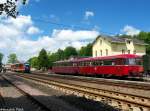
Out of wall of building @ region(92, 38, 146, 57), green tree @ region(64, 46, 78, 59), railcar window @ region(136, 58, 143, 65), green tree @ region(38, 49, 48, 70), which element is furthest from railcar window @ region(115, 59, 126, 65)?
green tree @ region(64, 46, 78, 59)

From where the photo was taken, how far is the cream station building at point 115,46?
3046 inches

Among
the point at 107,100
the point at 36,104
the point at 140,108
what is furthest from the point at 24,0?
the point at 140,108

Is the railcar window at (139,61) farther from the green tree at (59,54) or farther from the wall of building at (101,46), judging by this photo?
the green tree at (59,54)

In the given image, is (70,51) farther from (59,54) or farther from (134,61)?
(134,61)

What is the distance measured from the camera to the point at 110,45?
77.0 m

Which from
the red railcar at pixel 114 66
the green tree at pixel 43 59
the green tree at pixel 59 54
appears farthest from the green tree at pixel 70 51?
the red railcar at pixel 114 66

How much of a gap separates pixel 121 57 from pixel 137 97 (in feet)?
67.3

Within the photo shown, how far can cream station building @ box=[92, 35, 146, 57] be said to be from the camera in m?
77.4

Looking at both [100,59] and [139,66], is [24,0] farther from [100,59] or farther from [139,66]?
[100,59]

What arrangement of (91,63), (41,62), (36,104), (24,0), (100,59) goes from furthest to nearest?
1. (41,62)
2. (91,63)
3. (100,59)
4. (24,0)
5. (36,104)

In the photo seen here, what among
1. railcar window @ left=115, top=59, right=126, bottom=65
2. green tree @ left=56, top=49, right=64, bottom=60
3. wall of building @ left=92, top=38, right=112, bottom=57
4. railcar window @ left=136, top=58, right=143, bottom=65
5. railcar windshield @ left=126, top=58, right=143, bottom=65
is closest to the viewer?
railcar windshield @ left=126, top=58, right=143, bottom=65

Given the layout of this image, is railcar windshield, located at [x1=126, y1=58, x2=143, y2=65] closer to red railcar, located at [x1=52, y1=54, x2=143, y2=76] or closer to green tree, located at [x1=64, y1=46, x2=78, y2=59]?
red railcar, located at [x1=52, y1=54, x2=143, y2=76]

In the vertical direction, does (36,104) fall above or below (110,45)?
below

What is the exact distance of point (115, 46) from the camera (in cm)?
7775
